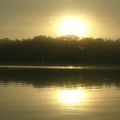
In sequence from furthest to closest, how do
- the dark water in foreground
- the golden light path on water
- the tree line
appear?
the tree line
the golden light path on water
the dark water in foreground

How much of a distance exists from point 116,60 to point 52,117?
68.0m

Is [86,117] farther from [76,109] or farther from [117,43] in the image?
[117,43]

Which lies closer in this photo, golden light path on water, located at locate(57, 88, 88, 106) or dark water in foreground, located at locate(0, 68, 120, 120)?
dark water in foreground, located at locate(0, 68, 120, 120)

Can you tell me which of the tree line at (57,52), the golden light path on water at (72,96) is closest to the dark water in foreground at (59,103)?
the golden light path on water at (72,96)

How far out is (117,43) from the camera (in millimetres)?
92562

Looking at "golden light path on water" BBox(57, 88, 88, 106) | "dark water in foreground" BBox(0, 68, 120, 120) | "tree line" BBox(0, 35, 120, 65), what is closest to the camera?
"dark water in foreground" BBox(0, 68, 120, 120)

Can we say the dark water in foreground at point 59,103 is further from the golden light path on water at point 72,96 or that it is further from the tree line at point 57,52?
the tree line at point 57,52

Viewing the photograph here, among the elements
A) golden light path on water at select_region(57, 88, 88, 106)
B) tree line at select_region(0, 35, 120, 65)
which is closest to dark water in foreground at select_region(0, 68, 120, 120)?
golden light path on water at select_region(57, 88, 88, 106)

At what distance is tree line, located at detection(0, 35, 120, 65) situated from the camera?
92.2 meters

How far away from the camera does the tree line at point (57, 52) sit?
92.2 metres

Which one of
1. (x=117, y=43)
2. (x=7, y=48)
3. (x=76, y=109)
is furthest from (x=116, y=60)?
(x=76, y=109)

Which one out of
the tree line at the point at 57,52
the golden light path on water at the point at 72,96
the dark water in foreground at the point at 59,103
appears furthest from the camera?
the tree line at the point at 57,52

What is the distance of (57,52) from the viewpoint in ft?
314

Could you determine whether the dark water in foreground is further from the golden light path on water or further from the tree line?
the tree line
